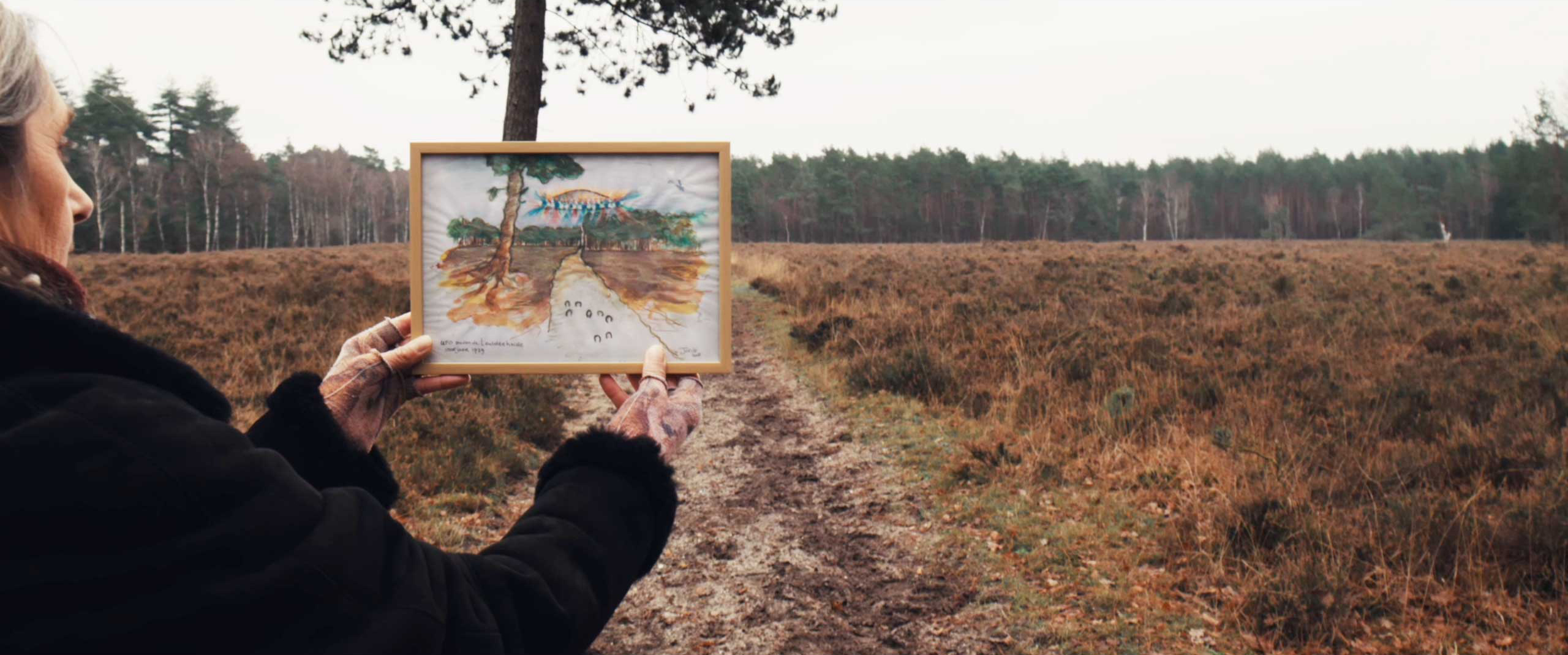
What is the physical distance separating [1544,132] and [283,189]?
74540 millimetres

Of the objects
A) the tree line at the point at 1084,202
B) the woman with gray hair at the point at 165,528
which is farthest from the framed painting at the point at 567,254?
the tree line at the point at 1084,202

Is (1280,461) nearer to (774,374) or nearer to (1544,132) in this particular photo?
(774,374)

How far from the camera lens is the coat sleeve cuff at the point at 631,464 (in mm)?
1551

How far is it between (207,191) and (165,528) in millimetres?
60728

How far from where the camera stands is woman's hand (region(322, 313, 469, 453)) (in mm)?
1980

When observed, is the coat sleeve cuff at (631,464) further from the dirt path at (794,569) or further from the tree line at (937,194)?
the tree line at (937,194)

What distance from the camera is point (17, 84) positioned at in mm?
1100

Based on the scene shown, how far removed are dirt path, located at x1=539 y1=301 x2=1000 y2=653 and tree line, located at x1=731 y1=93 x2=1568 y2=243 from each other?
2041 inches

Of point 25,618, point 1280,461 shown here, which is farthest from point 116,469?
point 1280,461

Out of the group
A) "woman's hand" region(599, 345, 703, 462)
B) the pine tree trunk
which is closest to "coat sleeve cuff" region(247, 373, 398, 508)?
"woman's hand" region(599, 345, 703, 462)

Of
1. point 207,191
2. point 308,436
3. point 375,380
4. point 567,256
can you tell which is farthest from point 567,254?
point 207,191

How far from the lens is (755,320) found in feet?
52.1

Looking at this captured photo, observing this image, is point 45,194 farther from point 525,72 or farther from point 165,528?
point 525,72

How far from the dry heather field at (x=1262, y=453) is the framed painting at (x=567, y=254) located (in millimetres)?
3003
